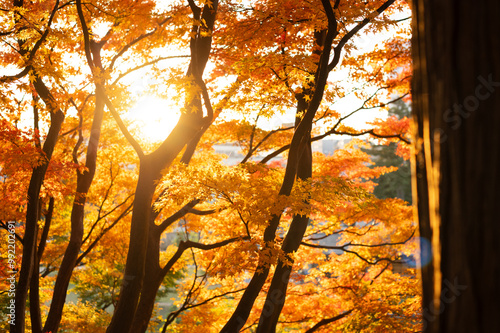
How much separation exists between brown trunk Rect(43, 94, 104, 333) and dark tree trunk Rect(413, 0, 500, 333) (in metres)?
7.40

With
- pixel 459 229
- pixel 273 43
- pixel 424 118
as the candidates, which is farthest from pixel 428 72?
pixel 273 43

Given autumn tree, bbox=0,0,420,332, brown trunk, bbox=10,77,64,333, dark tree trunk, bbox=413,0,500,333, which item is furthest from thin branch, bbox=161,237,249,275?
dark tree trunk, bbox=413,0,500,333

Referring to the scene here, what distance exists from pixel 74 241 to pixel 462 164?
7.65 m

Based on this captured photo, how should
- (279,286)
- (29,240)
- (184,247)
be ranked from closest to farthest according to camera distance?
(279,286)
(29,240)
(184,247)

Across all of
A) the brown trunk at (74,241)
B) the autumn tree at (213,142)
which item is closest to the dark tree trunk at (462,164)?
the autumn tree at (213,142)

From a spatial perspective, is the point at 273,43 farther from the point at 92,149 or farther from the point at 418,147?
the point at 418,147

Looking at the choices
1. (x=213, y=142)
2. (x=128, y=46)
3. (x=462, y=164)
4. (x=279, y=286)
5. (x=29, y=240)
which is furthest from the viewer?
(x=213, y=142)

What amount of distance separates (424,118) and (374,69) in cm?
815

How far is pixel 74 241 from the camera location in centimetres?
773

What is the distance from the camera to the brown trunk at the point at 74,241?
750cm

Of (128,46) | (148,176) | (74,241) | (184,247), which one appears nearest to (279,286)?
(184,247)

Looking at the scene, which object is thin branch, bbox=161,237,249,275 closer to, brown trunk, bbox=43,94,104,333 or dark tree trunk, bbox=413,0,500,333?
brown trunk, bbox=43,94,104,333

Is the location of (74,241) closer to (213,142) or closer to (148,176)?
(148,176)

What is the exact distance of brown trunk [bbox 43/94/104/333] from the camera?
7504 mm
